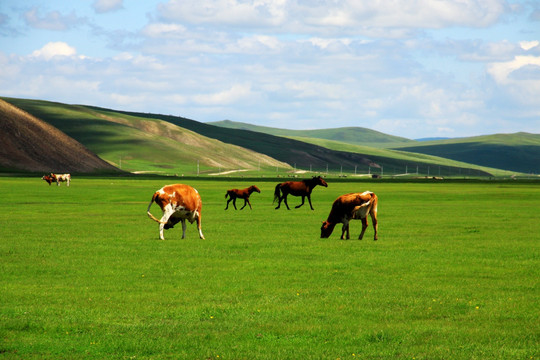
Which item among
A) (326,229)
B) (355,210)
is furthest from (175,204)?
(355,210)

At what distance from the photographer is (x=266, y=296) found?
18.3 m

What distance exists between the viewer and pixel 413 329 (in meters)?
14.9

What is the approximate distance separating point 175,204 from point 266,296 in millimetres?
13712

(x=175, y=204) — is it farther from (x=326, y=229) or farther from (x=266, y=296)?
(x=266, y=296)

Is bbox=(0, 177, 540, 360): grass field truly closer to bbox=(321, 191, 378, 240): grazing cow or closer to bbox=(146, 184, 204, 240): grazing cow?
bbox=(321, 191, 378, 240): grazing cow

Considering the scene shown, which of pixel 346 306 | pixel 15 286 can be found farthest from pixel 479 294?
pixel 15 286

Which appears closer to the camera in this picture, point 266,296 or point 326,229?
point 266,296

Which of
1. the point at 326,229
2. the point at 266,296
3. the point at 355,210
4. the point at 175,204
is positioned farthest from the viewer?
the point at 326,229

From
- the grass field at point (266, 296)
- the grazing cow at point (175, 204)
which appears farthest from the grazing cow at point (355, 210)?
the grazing cow at point (175, 204)

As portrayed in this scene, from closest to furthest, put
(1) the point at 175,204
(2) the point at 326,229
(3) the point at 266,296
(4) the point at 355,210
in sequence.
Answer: (3) the point at 266,296 < (1) the point at 175,204 < (4) the point at 355,210 < (2) the point at 326,229

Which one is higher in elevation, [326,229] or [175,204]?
[175,204]

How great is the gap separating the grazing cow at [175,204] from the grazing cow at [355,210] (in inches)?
231

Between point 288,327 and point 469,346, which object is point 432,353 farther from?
point 288,327

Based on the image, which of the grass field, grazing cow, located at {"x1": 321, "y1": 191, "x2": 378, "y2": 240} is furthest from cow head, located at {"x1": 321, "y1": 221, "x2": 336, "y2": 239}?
the grass field
